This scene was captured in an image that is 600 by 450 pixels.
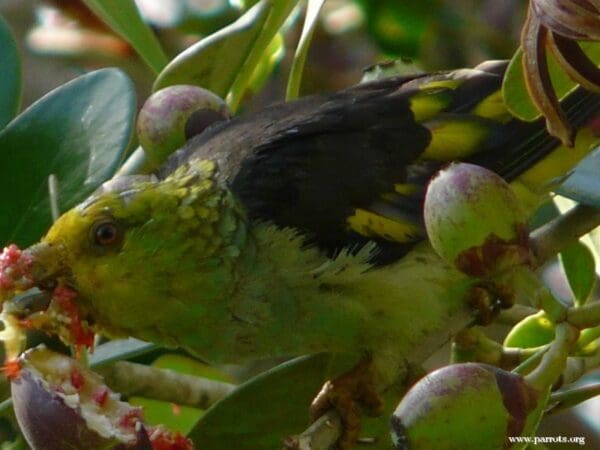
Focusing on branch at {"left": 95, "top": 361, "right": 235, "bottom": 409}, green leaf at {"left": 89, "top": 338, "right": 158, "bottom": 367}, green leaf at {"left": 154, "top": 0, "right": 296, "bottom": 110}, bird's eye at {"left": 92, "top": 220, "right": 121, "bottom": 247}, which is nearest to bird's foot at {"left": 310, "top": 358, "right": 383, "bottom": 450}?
branch at {"left": 95, "top": 361, "right": 235, "bottom": 409}

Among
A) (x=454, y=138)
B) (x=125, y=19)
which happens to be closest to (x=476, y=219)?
(x=454, y=138)

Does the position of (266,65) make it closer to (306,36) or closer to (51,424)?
(306,36)

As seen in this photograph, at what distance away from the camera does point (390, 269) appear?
1.84m

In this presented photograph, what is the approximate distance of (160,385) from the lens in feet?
5.98

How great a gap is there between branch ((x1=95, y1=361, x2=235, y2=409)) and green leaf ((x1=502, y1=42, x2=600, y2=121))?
0.61 metres

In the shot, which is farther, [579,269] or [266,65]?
[266,65]

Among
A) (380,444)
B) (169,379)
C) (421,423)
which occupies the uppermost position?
(421,423)

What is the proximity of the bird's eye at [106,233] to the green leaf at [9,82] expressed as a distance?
0.72 feet

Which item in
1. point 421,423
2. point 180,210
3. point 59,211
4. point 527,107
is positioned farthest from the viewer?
point 180,210

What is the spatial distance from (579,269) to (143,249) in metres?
0.62

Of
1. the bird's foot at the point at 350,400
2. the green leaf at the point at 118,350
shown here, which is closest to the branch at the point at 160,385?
the green leaf at the point at 118,350

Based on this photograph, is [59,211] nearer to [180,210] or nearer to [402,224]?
[180,210]

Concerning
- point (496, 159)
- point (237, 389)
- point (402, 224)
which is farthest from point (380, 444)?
point (496, 159)

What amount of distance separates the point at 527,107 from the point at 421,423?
0.46 metres
